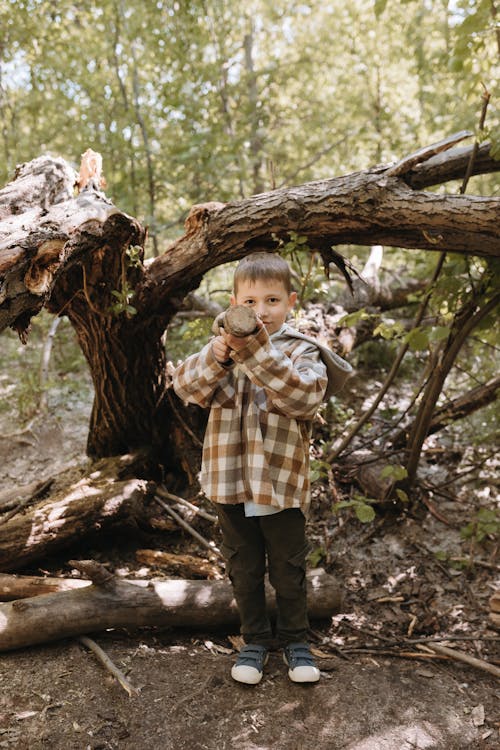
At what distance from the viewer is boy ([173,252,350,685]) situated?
211cm

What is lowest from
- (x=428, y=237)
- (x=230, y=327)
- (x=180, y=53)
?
(x=230, y=327)

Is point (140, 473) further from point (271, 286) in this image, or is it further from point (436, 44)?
point (436, 44)

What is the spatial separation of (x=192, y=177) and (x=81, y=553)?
5.02 m

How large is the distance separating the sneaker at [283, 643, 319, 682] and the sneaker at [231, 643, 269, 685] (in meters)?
0.12

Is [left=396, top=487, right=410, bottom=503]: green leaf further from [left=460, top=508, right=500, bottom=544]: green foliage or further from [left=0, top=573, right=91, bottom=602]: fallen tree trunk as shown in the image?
[left=0, top=573, right=91, bottom=602]: fallen tree trunk

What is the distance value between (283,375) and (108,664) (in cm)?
148

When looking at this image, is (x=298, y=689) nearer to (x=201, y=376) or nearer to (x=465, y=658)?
(x=465, y=658)

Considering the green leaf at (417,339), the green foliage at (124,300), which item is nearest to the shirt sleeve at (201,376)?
the green foliage at (124,300)

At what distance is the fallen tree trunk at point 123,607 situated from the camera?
2.39 meters

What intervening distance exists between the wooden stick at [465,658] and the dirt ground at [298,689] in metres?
0.05

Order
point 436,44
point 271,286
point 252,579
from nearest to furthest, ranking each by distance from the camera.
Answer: point 271,286
point 252,579
point 436,44

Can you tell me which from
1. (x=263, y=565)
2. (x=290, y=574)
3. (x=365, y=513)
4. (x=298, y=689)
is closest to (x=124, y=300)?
(x=263, y=565)

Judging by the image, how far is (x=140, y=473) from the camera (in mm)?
3924

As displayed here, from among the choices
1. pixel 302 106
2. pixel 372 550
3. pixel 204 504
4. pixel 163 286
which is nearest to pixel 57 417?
pixel 204 504
